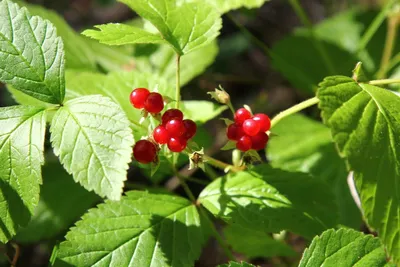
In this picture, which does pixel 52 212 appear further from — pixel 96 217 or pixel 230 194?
pixel 230 194

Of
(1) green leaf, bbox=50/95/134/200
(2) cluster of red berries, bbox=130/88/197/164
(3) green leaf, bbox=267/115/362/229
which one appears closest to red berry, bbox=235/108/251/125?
(2) cluster of red berries, bbox=130/88/197/164

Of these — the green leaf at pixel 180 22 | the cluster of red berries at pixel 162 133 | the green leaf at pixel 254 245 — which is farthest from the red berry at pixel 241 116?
the green leaf at pixel 254 245

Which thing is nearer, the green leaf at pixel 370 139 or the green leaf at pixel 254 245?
the green leaf at pixel 370 139

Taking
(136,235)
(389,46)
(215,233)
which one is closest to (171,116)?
(136,235)

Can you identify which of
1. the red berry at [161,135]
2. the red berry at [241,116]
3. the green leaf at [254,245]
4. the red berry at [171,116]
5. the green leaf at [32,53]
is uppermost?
the green leaf at [32,53]

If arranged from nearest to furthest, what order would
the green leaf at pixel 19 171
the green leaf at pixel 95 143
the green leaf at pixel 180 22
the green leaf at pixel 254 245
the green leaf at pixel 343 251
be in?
the green leaf at pixel 95 143 → the green leaf at pixel 19 171 → the green leaf at pixel 343 251 → the green leaf at pixel 180 22 → the green leaf at pixel 254 245

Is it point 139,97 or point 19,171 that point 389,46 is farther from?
point 19,171

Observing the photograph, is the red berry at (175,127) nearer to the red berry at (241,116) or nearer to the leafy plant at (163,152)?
the leafy plant at (163,152)
